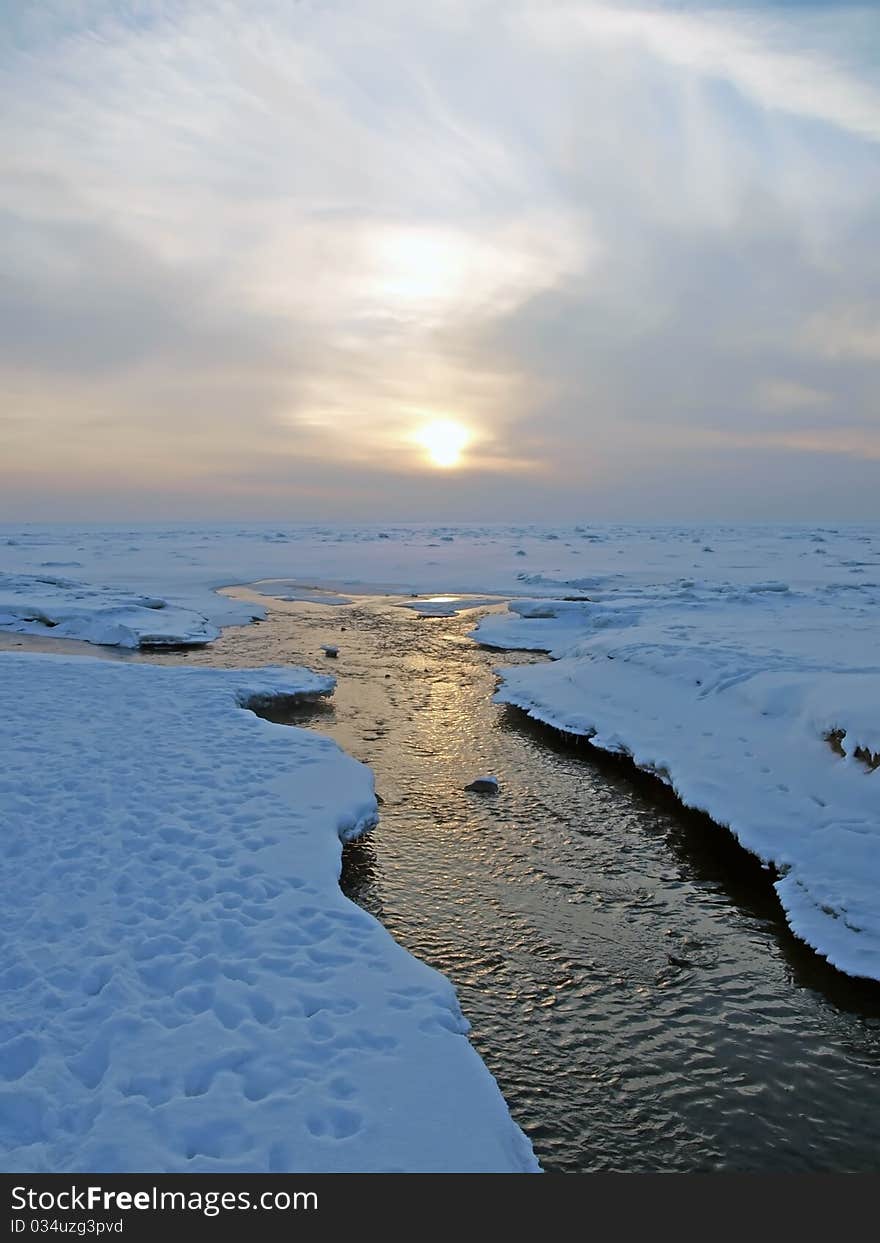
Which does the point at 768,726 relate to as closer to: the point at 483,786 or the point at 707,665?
the point at 707,665

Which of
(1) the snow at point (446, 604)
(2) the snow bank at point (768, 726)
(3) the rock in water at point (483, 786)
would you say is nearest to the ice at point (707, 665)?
(2) the snow bank at point (768, 726)

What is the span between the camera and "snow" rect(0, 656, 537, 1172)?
5320 mm

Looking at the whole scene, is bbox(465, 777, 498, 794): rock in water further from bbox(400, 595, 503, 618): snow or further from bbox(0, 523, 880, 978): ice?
bbox(400, 595, 503, 618): snow

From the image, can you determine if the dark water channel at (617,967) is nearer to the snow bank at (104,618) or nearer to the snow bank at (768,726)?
the snow bank at (768,726)

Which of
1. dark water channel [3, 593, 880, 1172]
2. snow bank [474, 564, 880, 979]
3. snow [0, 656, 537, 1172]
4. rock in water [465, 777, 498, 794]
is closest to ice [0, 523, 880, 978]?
snow bank [474, 564, 880, 979]

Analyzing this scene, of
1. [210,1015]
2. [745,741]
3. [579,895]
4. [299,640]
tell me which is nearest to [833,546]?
[299,640]

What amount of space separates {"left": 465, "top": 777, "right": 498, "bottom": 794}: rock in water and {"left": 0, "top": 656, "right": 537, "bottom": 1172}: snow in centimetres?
335

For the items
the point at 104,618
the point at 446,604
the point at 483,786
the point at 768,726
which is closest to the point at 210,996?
the point at 483,786

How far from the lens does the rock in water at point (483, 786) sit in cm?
1484

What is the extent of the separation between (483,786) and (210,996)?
28.2 feet

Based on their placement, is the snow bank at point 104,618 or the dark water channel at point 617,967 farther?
the snow bank at point 104,618

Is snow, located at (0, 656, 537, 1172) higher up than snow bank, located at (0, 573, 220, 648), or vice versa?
snow bank, located at (0, 573, 220, 648)

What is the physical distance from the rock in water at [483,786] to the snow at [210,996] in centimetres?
335

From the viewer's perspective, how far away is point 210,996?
22.4 ft
